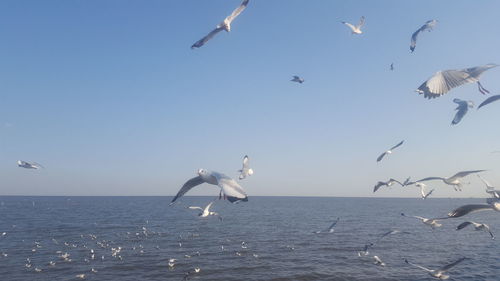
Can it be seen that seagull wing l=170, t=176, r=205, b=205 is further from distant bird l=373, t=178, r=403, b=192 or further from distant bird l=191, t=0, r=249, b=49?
distant bird l=373, t=178, r=403, b=192

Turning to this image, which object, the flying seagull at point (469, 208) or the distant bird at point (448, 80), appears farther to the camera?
the distant bird at point (448, 80)

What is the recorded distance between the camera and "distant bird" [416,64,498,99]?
24.5 feet

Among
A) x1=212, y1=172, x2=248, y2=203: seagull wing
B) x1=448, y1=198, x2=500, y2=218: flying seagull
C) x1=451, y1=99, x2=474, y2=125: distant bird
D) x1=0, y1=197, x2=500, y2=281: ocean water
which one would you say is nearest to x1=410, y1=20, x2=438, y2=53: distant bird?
x1=451, y1=99, x2=474, y2=125: distant bird

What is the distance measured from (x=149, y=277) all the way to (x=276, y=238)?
75.4ft

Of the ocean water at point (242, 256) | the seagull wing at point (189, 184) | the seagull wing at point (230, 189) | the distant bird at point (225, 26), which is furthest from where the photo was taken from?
the ocean water at point (242, 256)

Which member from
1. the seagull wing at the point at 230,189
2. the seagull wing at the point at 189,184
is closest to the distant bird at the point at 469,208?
the seagull wing at the point at 230,189

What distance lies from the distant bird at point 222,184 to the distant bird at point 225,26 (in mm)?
2845

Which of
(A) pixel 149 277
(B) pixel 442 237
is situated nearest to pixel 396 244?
(B) pixel 442 237

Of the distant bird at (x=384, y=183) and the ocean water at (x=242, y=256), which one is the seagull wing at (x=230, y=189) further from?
the ocean water at (x=242, y=256)

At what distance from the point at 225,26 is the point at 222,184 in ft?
12.8

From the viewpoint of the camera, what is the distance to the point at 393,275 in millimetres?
26906

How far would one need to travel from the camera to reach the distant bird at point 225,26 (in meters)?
7.33

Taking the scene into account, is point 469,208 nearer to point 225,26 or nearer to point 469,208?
point 469,208

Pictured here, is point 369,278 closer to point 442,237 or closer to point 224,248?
point 224,248
